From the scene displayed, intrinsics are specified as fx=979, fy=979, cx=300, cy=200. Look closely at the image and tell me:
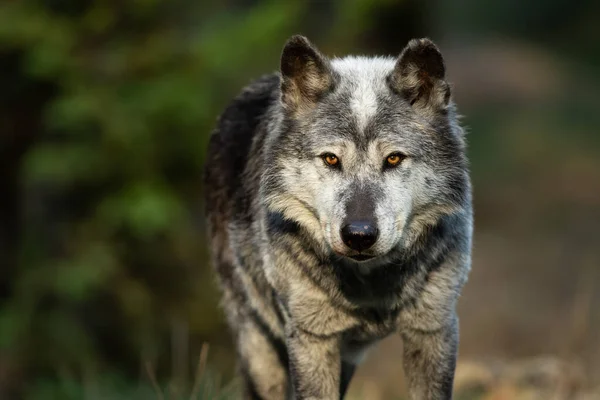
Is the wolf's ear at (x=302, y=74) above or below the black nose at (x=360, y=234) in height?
above

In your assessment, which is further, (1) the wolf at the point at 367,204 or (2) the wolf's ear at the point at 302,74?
(2) the wolf's ear at the point at 302,74

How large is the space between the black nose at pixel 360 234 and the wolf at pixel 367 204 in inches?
2.8

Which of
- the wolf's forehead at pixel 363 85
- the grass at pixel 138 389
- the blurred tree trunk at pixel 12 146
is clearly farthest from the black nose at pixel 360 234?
the blurred tree trunk at pixel 12 146

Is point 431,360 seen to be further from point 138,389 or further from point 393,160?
point 138,389

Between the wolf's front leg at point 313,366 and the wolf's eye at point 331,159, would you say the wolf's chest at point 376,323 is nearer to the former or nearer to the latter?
the wolf's front leg at point 313,366

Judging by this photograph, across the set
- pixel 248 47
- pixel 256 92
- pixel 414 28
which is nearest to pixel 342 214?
pixel 256 92

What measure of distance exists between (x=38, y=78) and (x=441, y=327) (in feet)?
20.3

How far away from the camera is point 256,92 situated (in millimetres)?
5879

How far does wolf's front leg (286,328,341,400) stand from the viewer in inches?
182

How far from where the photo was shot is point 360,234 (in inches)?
162

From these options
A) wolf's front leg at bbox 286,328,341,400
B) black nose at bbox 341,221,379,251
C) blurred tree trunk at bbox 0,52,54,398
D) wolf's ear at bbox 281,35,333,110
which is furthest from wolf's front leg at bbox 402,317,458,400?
blurred tree trunk at bbox 0,52,54,398

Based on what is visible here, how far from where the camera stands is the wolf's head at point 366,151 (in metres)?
4.26

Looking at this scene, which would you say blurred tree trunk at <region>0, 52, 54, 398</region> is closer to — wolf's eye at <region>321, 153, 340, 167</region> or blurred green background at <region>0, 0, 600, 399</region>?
blurred green background at <region>0, 0, 600, 399</region>

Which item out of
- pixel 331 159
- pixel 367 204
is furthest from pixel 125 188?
pixel 367 204
